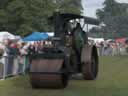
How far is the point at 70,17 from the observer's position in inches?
710

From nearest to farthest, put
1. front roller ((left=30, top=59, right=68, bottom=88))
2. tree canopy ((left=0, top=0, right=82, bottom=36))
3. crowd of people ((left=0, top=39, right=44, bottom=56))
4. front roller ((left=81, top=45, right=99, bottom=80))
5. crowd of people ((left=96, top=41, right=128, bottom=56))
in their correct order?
front roller ((left=30, top=59, right=68, bottom=88)), front roller ((left=81, top=45, right=99, bottom=80)), crowd of people ((left=0, top=39, right=44, bottom=56)), crowd of people ((left=96, top=41, right=128, bottom=56)), tree canopy ((left=0, top=0, right=82, bottom=36))

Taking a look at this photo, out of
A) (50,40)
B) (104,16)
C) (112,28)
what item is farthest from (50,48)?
(104,16)

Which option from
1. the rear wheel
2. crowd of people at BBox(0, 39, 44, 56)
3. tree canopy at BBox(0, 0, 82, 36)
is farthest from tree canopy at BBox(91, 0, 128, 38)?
the rear wheel

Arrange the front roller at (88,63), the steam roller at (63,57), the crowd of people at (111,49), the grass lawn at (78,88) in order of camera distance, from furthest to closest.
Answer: the crowd of people at (111,49)
the front roller at (88,63)
the steam roller at (63,57)
the grass lawn at (78,88)

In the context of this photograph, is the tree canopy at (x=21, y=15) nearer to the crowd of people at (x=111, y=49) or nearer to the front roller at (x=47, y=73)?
the crowd of people at (x=111, y=49)

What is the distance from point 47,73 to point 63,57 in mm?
833

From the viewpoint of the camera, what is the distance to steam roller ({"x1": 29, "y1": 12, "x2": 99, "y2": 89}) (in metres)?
15.3

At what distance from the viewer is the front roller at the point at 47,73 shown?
15133mm

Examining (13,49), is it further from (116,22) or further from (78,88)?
(116,22)

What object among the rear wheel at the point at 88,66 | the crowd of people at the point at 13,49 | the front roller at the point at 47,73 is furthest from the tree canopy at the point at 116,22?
the front roller at the point at 47,73

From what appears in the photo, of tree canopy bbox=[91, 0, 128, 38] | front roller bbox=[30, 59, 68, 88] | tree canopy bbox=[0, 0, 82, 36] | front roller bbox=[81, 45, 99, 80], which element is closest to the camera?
front roller bbox=[30, 59, 68, 88]

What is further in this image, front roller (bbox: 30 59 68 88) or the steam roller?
the steam roller

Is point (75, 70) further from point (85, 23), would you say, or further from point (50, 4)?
point (50, 4)

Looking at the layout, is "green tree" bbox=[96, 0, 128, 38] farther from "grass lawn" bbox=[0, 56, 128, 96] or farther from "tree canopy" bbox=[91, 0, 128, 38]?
"grass lawn" bbox=[0, 56, 128, 96]
